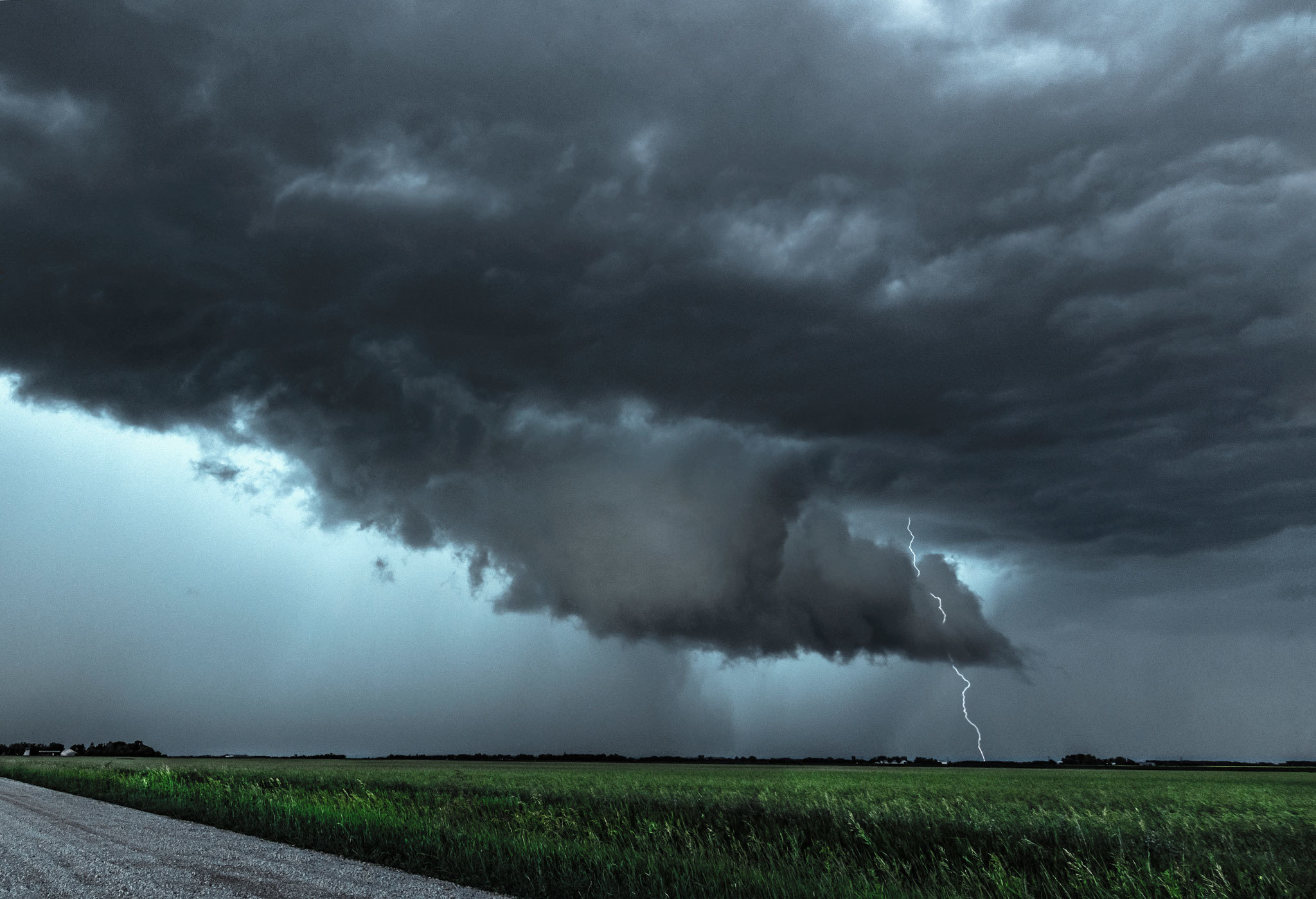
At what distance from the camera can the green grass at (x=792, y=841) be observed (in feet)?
47.7

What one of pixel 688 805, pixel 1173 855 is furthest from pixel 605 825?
pixel 1173 855

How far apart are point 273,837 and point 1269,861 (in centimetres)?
2360

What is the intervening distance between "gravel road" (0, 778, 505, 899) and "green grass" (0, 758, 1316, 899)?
134 cm

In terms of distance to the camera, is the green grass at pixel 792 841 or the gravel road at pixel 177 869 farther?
the green grass at pixel 792 841

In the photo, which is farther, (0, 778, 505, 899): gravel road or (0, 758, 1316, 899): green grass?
(0, 758, 1316, 899): green grass

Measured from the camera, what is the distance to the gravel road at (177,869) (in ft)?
46.0

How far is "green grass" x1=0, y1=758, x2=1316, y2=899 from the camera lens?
47.7ft

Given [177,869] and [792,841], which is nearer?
[177,869]

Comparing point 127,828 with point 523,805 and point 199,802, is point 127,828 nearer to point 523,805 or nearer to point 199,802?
point 199,802

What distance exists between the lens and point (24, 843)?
21.1 metres

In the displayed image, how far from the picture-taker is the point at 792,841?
58.9ft

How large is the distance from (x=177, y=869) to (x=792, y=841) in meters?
12.3

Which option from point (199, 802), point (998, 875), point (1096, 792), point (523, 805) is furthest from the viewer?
point (1096, 792)

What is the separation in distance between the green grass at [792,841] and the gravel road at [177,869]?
1340 mm
